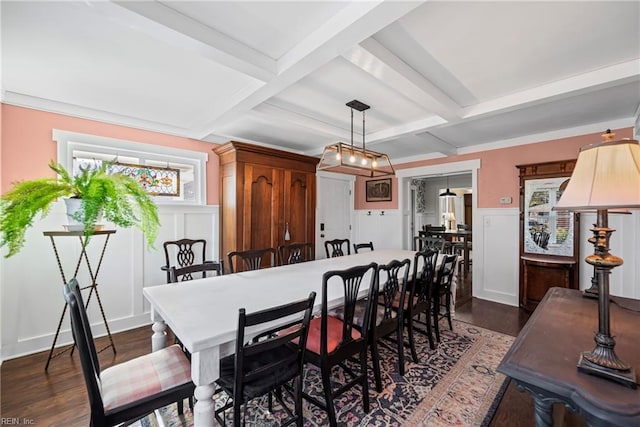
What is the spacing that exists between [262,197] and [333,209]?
2078 millimetres

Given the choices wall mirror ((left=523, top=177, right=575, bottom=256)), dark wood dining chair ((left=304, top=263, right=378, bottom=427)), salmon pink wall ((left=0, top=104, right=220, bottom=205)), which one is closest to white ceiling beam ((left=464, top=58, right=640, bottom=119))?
wall mirror ((left=523, top=177, right=575, bottom=256))

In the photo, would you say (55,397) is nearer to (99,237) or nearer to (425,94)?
(99,237)

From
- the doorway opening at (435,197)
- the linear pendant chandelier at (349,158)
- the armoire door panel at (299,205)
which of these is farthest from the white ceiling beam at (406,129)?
the doorway opening at (435,197)

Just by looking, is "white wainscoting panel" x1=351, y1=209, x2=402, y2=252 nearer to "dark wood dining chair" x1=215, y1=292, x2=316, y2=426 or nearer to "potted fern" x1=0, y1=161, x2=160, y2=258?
"dark wood dining chair" x1=215, y1=292, x2=316, y2=426

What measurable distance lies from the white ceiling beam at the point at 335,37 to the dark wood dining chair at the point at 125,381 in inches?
72.2

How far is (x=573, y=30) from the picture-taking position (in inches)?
67.7

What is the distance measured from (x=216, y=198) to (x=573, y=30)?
3952mm

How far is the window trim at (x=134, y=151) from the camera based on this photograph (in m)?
2.78

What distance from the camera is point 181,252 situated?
340 cm

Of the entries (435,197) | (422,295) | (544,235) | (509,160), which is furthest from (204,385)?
(435,197)

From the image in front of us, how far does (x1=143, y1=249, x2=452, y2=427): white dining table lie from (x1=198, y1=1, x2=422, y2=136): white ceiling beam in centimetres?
162

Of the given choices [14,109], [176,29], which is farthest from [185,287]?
[14,109]

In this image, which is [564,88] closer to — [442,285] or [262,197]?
[442,285]

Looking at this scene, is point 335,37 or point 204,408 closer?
point 204,408
